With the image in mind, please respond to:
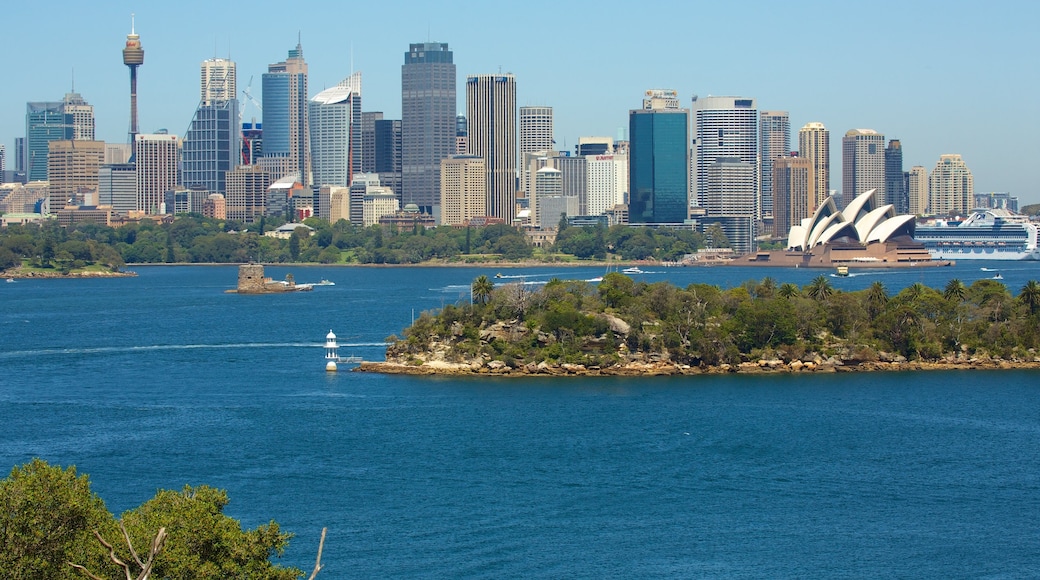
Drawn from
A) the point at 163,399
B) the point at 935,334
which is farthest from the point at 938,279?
the point at 163,399

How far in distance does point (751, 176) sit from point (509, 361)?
500 ft

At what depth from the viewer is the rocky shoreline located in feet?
158

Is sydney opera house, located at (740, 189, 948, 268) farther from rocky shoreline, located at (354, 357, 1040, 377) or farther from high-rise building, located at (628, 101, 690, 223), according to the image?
rocky shoreline, located at (354, 357, 1040, 377)

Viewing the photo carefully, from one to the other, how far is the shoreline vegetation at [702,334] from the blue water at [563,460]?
59.6 inches

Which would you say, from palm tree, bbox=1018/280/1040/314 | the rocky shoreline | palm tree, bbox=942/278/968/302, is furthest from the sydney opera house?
the rocky shoreline

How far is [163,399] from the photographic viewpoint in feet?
144

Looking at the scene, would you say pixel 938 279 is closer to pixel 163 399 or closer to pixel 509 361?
pixel 509 361

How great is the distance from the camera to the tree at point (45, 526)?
16.5 metres

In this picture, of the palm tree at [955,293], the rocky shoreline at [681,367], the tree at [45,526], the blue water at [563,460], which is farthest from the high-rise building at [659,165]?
the tree at [45,526]

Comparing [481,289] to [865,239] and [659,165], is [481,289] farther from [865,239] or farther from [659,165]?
[659,165]

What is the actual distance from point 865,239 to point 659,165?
4950 centimetres

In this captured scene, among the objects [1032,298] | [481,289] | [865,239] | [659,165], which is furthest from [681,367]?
[659,165]

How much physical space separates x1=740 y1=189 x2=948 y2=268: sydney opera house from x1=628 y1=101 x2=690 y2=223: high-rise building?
4084 cm

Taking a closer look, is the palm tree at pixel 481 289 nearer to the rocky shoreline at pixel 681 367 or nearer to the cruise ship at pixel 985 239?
the rocky shoreline at pixel 681 367
